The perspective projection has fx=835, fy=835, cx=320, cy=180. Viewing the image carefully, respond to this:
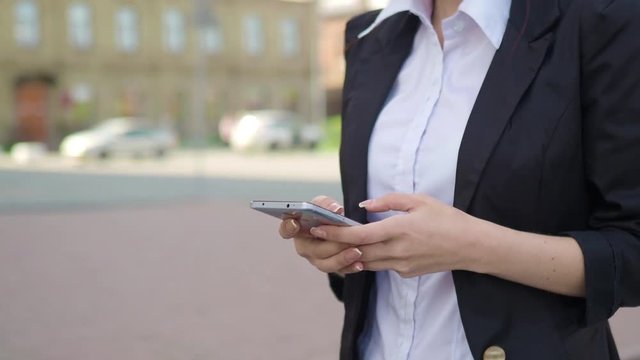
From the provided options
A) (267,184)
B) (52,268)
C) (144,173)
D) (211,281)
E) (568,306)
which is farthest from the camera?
(144,173)

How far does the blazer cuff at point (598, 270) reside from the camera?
1251 millimetres

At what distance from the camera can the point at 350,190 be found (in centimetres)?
160

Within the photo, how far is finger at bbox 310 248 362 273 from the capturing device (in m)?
1.31

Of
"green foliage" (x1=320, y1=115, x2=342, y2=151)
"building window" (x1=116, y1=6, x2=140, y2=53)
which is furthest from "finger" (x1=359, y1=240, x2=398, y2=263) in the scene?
"building window" (x1=116, y1=6, x2=140, y2=53)

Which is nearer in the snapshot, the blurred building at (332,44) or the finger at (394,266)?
the finger at (394,266)

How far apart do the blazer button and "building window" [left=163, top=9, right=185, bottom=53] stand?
4188 centimetres

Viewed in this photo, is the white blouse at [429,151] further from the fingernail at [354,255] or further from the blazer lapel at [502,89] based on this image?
the fingernail at [354,255]

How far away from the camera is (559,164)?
1288 millimetres

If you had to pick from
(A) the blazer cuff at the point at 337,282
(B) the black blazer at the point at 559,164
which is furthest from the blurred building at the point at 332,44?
(B) the black blazer at the point at 559,164

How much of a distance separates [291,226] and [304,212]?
0.09 m

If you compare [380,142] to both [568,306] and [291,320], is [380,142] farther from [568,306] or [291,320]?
[291,320]

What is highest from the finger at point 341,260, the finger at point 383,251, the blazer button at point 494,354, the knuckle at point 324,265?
the finger at point 383,251

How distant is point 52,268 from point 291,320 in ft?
10.7

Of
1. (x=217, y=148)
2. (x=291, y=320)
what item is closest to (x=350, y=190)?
(x=291, y=320)
